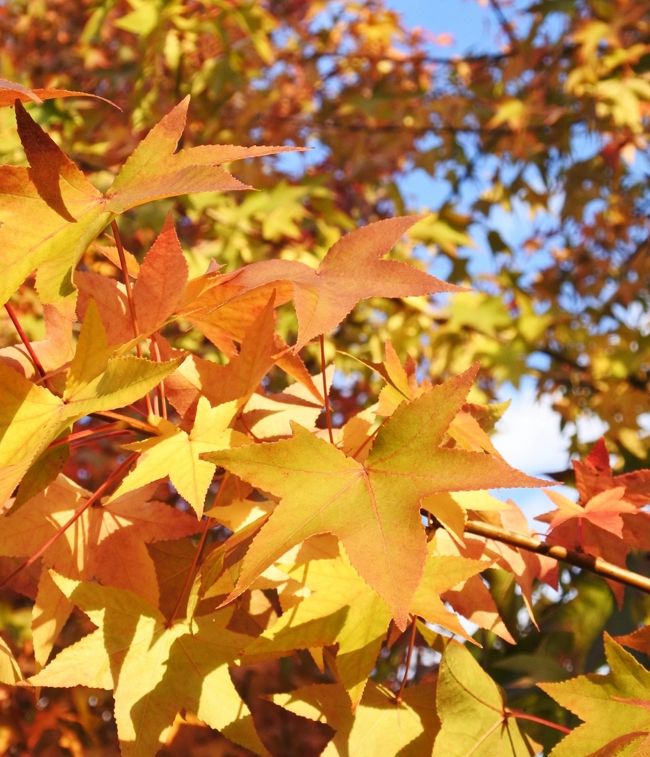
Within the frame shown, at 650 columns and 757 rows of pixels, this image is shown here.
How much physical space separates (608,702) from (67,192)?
600 mm

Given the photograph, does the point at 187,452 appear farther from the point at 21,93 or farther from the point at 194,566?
the point at 21,93

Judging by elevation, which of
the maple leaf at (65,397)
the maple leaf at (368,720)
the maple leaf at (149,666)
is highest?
the maple leaf at (65,397)

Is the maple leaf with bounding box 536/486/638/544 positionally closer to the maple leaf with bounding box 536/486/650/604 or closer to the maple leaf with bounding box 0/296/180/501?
the maple leaf with bounding box 536/486/650/604

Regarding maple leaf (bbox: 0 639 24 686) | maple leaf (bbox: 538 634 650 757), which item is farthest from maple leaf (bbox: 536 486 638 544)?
maple leaf (bbox: 0 639 24 686)

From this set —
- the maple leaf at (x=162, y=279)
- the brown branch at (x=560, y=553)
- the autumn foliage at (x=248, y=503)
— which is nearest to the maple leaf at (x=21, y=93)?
the autumn foliage at (x=248, y=503)

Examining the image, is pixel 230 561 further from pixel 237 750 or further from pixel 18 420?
pixel 237 750

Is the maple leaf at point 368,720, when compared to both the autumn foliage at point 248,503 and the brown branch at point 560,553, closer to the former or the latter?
the autumn foliage at point 248,503

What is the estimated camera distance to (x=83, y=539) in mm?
804

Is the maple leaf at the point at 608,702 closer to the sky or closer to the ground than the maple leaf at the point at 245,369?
closer to the ground

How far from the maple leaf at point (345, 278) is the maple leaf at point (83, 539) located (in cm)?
24

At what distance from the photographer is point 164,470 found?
661 millimetres

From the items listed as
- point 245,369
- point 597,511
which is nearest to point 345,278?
point 245,369

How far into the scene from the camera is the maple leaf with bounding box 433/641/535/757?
2.47 feet

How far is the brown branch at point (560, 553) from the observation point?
2.55 feet
